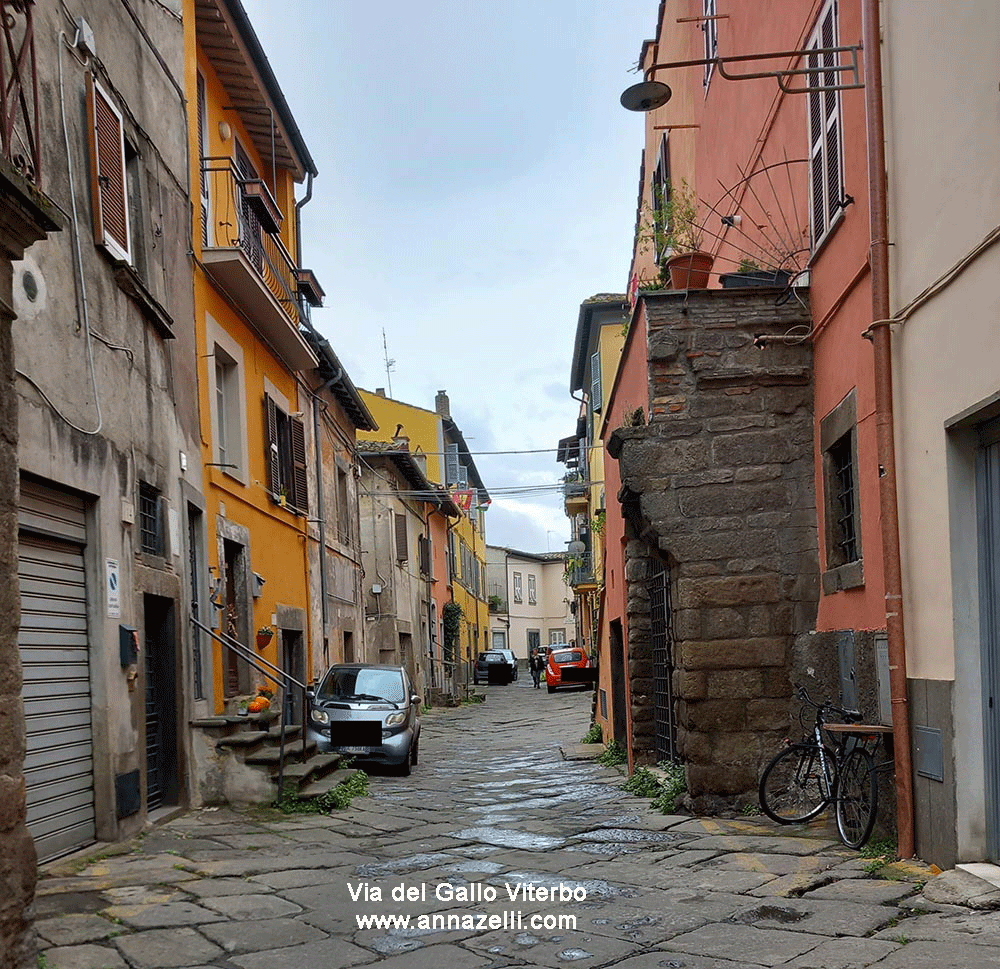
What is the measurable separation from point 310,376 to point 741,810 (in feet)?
35.6

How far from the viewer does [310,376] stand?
17.4m

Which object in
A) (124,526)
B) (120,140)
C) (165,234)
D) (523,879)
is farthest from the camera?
(165,234)

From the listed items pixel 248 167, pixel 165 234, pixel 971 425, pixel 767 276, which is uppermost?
pixel 248 167

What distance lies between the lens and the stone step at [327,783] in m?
9.66

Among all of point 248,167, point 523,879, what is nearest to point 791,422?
point 523,879

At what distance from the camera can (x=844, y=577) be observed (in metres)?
7.76

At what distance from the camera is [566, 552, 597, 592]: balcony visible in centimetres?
3725

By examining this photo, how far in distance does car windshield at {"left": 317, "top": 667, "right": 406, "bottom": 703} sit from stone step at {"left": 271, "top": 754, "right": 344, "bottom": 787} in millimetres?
1535

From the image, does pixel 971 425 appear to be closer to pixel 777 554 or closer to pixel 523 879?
pixel 777 554

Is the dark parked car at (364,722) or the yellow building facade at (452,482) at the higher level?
the yellow building facade at (452,482)

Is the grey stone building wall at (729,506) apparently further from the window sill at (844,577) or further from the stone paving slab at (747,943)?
the stone paving slab at (747,943)

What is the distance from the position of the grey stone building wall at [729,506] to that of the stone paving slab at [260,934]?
389cm

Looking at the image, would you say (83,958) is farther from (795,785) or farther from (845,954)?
(795,785)

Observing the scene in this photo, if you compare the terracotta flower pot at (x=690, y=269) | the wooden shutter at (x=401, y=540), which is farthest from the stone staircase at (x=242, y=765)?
the wooden shutter at (x=401, y=540)
